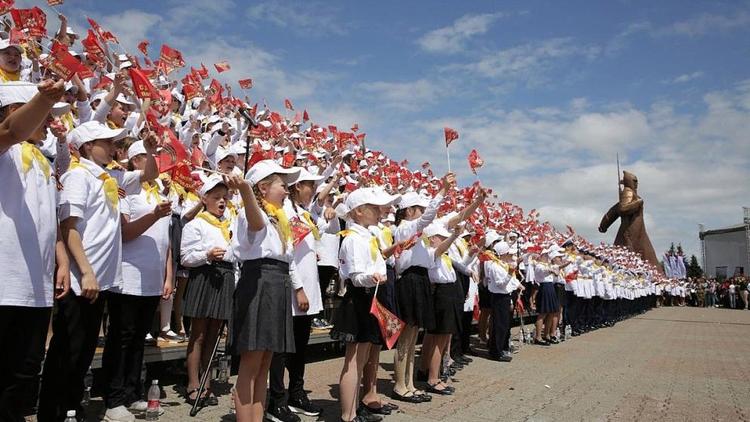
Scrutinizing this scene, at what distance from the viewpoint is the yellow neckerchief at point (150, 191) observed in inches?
200

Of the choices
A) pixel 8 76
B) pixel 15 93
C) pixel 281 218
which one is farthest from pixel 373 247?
pixel 8 76

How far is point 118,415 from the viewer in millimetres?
4332

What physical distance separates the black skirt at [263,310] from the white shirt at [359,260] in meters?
0.84

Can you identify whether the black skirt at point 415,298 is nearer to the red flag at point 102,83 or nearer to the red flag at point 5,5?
the red flag at point 102,83

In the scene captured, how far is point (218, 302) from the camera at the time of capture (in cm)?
510

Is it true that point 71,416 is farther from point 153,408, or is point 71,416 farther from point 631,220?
point 631,220

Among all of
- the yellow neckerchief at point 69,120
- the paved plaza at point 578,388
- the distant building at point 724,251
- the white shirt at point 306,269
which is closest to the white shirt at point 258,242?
the white shirt at point 306,269

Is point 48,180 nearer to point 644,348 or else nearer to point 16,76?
point 16,76

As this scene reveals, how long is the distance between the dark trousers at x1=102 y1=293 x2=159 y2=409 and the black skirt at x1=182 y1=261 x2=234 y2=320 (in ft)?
1.35

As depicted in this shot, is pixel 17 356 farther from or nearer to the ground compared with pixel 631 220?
nearer to the ground

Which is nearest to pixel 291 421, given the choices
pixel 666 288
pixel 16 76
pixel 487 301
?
pixel 16 76

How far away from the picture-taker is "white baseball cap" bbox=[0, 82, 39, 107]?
2.90 meters

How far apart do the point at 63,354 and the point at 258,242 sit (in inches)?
60.3

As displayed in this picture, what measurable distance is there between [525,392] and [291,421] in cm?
329
